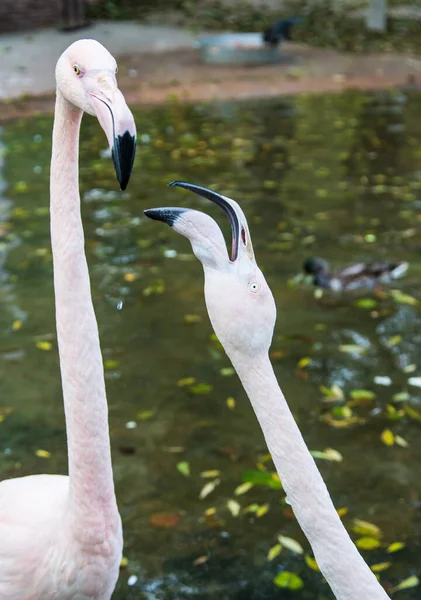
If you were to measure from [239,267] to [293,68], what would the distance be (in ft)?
41.8

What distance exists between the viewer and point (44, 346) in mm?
5684

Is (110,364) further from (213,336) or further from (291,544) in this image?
(291,544)

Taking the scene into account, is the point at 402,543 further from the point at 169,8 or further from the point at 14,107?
the point at 169,8

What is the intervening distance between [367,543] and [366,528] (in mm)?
103

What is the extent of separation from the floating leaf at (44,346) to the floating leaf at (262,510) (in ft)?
6.71

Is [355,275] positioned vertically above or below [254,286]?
below

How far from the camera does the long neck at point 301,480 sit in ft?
6.06

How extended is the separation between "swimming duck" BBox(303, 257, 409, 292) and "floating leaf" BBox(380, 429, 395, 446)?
180 centimetres

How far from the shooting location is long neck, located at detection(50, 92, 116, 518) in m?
2.64

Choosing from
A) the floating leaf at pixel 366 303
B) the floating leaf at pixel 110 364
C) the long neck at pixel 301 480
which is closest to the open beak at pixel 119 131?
the long neck at pixel 301 480

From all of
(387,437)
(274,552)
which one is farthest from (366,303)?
(274,552)

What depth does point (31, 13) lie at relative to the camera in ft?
57.1

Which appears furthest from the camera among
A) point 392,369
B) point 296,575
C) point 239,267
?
point 392,369

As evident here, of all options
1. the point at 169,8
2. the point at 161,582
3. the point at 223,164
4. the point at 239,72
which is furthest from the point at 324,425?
the point at 169,8
